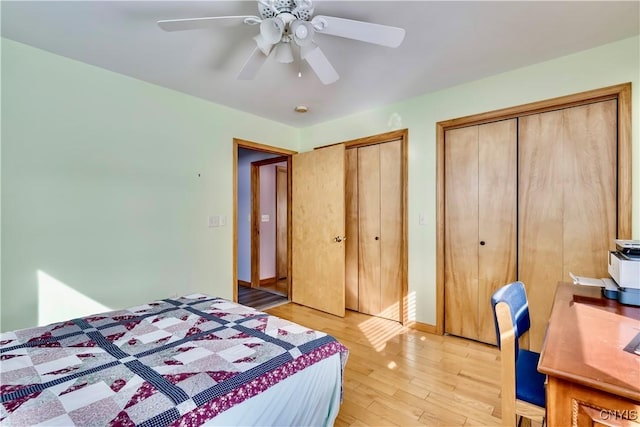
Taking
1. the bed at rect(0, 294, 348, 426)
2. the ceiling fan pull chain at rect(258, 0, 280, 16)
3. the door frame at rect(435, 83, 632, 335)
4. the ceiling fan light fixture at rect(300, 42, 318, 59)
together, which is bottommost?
the bed at rect(0, 294, 348, 426)

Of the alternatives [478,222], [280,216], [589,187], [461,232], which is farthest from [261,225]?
[589,187]

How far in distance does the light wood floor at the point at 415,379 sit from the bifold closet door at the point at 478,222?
0.31 m

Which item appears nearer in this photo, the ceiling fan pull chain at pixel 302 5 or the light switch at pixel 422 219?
the ceiling fan pull chain at pixel 302 5

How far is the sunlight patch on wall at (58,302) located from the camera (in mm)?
2197

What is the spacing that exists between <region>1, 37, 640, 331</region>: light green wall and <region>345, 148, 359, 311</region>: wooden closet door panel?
0.39 metres

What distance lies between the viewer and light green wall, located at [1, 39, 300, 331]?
2107 millimetres

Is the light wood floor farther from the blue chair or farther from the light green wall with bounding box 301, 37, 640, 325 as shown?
the blue chair

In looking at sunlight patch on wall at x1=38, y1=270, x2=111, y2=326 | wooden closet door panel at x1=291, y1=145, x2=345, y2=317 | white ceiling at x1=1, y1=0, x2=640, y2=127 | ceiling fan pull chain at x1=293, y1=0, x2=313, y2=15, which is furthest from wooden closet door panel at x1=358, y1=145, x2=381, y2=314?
sunlight patch on wall at x1=38, y1=270, x2=111, y2=326

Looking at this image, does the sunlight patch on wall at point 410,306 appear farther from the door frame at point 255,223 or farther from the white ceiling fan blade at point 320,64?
the door frame at point 255,223

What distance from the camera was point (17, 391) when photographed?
1021 mm

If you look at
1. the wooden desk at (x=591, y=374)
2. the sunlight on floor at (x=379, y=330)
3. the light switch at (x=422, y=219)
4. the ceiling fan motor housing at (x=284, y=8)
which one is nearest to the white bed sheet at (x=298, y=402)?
the wooden desk at (x=591, y=374)

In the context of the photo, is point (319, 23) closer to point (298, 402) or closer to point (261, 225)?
point (298, 402)

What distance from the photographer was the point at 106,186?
2.49 meters

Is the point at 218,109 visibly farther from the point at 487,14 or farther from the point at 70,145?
the point at 487,14
